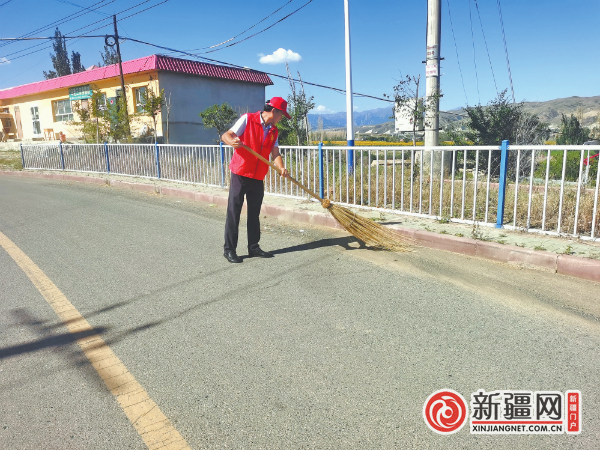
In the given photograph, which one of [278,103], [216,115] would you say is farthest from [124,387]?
[216,115]

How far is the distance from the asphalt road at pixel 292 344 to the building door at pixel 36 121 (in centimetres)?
2981

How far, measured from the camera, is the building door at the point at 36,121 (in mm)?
30031

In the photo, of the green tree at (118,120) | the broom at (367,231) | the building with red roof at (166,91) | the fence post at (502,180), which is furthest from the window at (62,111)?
the fence post at (502,180)

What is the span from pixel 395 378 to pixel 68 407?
1.83 metres

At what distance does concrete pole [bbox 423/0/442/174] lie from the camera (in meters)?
8.95

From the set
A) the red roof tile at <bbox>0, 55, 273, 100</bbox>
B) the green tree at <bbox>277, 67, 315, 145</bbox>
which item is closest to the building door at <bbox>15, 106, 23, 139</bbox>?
the red roof tile at <bbox>0, 55, 273, 100</bbox>

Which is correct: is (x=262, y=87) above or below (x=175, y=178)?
above

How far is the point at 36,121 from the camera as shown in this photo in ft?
99.3

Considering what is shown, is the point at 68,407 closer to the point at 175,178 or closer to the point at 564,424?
the point at 564,424

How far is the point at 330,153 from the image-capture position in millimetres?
8047

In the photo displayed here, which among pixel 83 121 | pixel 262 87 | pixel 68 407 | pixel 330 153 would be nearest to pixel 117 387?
pixel 68 407

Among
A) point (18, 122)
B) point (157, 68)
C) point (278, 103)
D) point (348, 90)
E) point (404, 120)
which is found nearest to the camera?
point (278, 103)

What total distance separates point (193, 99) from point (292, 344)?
71.8 ft

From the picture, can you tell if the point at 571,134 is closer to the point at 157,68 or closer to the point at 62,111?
the point at 157,68
